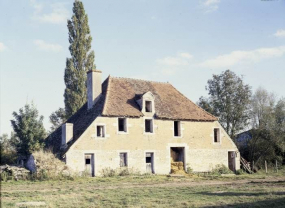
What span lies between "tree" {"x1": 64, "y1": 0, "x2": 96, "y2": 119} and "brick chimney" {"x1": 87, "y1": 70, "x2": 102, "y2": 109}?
25.1 feet

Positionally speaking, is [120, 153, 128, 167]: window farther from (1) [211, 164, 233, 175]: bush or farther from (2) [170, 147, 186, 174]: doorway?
(1) [211, 164, 233, 175]: bush

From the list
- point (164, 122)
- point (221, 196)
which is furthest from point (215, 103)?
point (221, 196)

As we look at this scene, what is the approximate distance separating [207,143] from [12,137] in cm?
1608

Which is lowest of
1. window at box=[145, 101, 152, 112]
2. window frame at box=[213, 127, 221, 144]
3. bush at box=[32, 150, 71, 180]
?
bush at box=[32, 150, 71, 180]

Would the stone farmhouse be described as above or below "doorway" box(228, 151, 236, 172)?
above

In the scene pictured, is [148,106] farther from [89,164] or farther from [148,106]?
[89,164]

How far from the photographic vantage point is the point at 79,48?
38562 millimetres

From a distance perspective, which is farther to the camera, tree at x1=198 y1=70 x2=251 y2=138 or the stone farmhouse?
tree at x1=198 y1=70 x2=251 y2=138

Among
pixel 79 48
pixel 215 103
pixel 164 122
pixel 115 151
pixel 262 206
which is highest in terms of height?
pixel 79 48

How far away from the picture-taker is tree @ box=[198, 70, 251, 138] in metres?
39.6

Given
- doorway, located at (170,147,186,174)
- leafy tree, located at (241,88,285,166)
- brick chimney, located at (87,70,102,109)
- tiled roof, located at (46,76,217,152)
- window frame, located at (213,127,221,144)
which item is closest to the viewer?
tiled roof, located at (46,76,217,152)

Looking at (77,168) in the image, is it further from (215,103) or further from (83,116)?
(215,103)

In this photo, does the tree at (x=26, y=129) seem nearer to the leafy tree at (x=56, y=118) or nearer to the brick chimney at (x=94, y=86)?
the brick chimney at (x=94, y=86)

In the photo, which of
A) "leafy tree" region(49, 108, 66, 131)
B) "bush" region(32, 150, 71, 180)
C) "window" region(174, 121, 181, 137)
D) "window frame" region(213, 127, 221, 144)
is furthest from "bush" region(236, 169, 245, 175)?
"leafy tree" region(49, 108, 66, 131)
